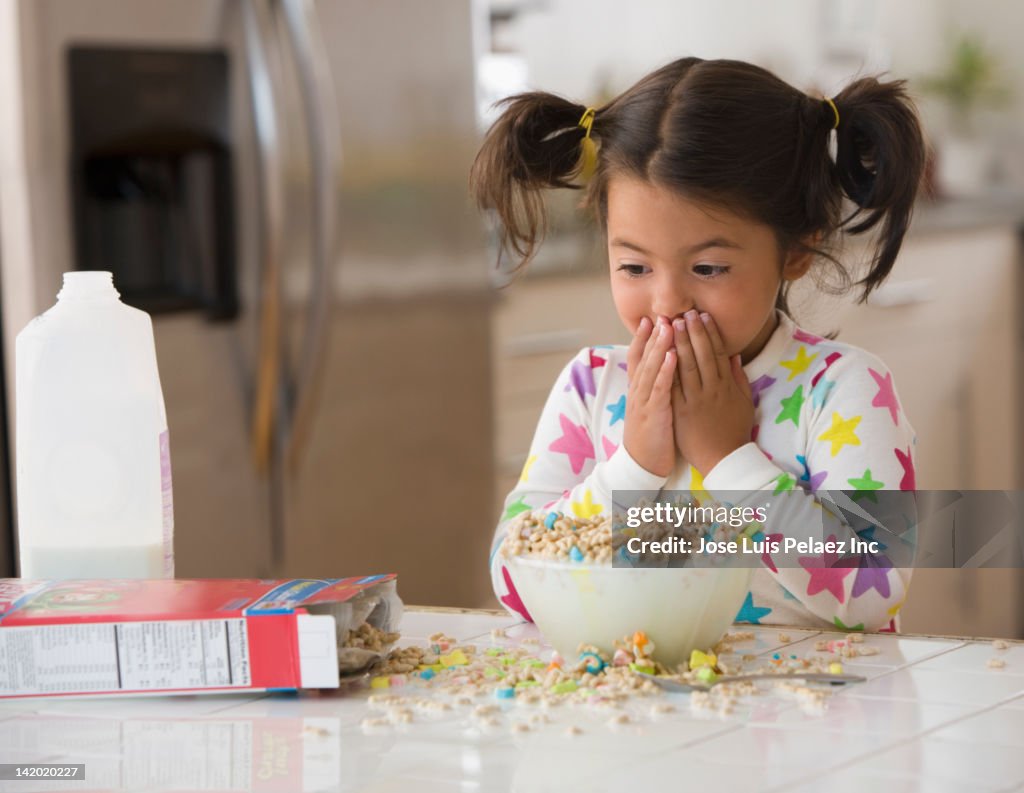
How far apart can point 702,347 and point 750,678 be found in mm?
458

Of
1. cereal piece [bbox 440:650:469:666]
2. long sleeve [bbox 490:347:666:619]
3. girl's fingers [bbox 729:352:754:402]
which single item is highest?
girl's fingers [bbox 729:352:754:402]

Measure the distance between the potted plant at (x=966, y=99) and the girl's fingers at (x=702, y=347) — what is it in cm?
241

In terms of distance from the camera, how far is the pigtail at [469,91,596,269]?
1.35 meters

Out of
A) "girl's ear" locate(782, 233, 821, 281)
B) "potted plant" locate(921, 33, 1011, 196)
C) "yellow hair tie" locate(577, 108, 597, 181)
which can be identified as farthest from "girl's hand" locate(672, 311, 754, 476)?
"potted plant" locate(921, 33, 1011, 196)

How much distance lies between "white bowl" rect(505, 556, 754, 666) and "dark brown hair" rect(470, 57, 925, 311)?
455mm

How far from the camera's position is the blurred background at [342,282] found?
6.56 ft

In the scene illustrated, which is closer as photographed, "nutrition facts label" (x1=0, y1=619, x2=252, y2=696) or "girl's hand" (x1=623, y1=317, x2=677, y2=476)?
"nutrition facts label" (x1=0, y1=619, x2=252, y2=696)

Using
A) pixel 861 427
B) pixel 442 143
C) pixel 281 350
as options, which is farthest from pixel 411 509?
pixel 861 427

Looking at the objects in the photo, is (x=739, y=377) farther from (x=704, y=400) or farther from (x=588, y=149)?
(x=588, y=149)

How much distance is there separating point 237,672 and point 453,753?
0.18m

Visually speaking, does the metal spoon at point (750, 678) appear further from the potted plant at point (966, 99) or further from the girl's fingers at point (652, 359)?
the potted plant at point (966, 99)

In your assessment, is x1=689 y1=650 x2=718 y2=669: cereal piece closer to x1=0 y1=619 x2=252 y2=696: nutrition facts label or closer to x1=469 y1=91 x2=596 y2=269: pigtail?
x1=0 y1=619 x2=252 y2=696: nutrition facts label

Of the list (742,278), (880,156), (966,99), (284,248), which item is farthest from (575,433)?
(966,99)

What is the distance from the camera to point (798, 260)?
1.32 meters
